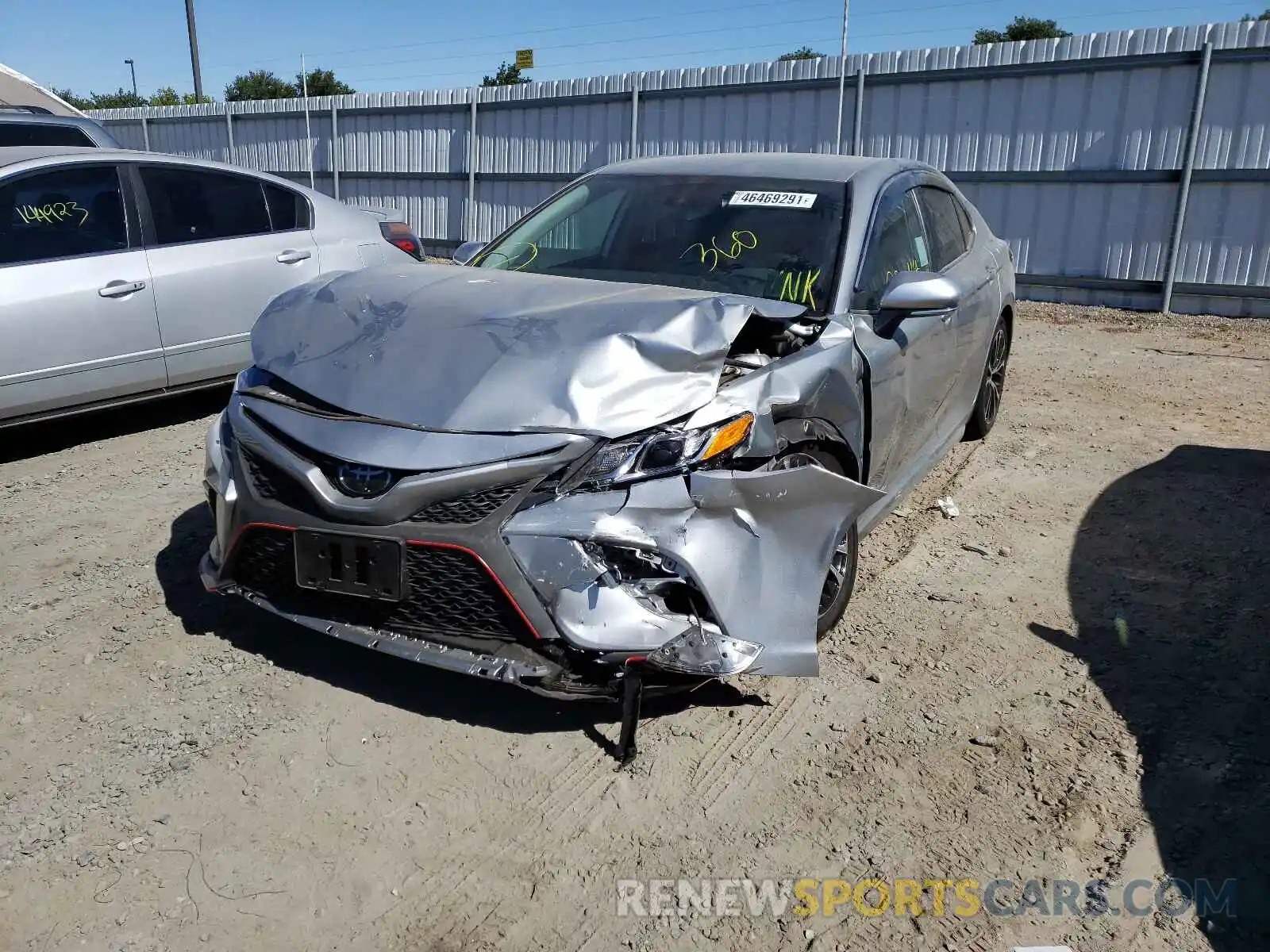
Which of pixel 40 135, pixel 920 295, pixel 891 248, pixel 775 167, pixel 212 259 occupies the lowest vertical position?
pixel 212 259

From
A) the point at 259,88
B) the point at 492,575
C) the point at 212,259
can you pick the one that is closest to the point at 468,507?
the point at 492,575

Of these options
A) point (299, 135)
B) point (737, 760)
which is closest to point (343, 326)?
point (737, 760)

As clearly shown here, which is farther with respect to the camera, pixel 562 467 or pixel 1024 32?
pixel 1024 32

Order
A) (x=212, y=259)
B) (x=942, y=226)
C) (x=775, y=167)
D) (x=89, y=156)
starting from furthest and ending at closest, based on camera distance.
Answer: (x=212, y=259) → (x=89, y=156) → (x=942, y=226) → (x=775, y=167)

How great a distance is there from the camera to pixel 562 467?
2.64 m

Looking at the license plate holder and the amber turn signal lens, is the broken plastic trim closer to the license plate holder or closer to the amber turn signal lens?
the amber turn signal lens

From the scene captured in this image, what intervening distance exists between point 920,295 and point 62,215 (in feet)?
14.5

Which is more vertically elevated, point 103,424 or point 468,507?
point 468,507

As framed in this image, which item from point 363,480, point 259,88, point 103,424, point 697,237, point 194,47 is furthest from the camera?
point 259,88

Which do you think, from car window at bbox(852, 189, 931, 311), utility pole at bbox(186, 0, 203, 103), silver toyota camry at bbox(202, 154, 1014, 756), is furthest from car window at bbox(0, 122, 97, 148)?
utility pole at bbox(186, 0, 203, 103)

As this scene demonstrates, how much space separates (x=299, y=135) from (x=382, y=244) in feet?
40.6

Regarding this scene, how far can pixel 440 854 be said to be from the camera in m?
2.47

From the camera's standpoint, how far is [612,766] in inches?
111

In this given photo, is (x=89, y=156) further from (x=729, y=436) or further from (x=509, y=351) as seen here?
(x=729, y=436)
